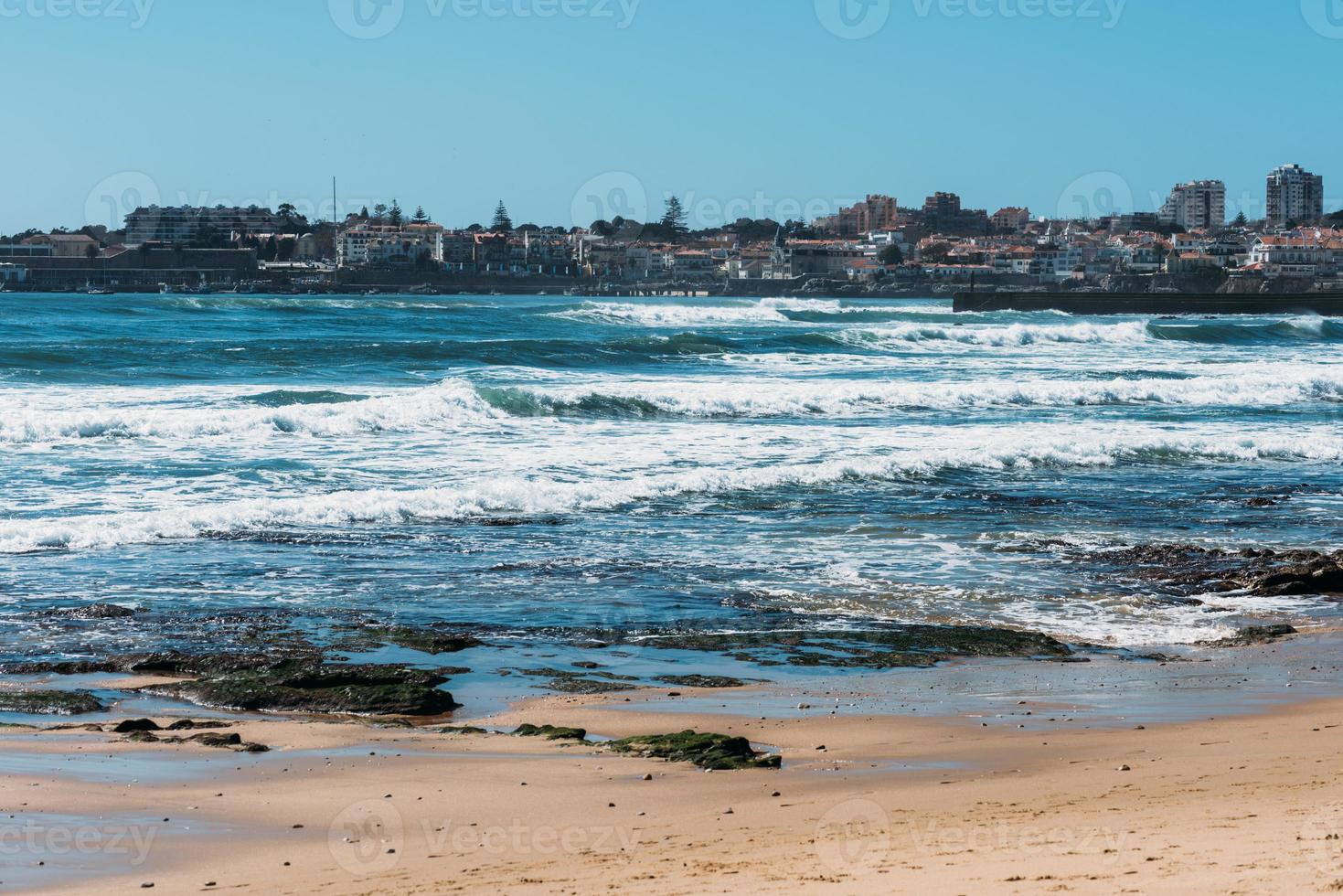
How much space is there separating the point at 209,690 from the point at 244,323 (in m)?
44.5

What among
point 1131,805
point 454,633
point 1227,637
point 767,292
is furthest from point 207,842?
point 767,292

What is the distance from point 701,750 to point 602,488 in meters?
8.52

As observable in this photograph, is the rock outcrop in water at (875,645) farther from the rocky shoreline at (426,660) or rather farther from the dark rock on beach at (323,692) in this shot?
the dark rock on beach at (323,692)

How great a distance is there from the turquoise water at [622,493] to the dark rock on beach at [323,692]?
97 centimetres

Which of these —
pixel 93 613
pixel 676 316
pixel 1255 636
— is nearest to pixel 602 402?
pixel 93 613

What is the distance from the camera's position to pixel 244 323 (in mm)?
49500

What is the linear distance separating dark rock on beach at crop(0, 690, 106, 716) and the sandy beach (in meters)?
0.41

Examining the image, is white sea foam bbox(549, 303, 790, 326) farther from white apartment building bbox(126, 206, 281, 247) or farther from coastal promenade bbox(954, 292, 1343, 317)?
white apartment building bbox(126, 206, 281, 247)

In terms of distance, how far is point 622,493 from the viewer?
14.4m

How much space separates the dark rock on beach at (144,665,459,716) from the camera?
23.0 feet

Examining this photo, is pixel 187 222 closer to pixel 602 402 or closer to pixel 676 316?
pixel 676 316

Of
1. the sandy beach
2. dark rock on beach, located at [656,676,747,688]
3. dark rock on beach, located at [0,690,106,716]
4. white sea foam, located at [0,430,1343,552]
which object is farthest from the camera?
white sea foam, located at [0,430,1343,552]

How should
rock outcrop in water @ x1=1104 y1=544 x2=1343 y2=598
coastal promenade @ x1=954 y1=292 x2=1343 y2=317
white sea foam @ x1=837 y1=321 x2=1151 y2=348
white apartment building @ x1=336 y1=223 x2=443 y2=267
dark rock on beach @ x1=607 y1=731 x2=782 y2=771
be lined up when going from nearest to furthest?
dark rock on beach @ x1=607 y1=731 x2=782 y2=771
rock outcrop in water @ x1=1104 y1=544 x2=1343 y2=598
white sea foam @ x1=837 y1=321 x2=1151 y2=348
coastal promenade @ x1=954 y1=292 x2=1343 y2=317
white apartment building @ x1=336 y1=223 x2=443 y2=267

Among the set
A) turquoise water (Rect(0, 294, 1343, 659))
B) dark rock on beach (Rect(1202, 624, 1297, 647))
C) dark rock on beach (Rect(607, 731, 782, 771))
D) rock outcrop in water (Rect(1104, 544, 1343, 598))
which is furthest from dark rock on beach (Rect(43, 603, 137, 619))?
rock outcrop in water (Rect(1104, 544, 1343, 598))
